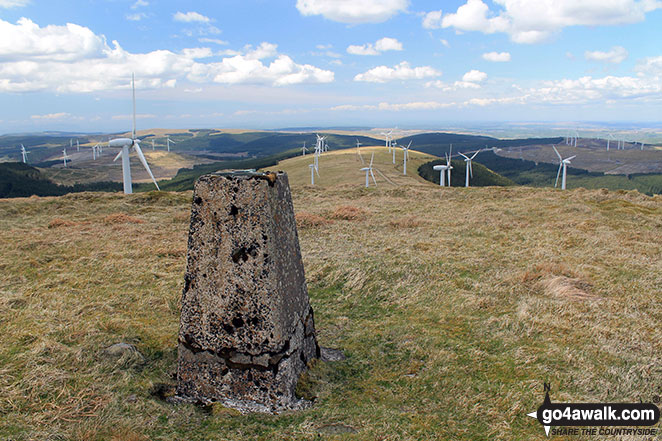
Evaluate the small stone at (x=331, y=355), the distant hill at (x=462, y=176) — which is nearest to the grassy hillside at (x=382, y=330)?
the small stone at (x=331, y=355)

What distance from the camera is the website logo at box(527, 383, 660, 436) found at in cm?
540

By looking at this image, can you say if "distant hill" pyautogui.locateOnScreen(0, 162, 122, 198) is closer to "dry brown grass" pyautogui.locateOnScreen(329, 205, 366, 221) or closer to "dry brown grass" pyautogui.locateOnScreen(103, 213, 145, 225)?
"dry brown grass" pyautogui.locateOnScreen(103, 213, 145, 225)

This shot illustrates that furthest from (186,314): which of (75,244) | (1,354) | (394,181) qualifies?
(394,181)

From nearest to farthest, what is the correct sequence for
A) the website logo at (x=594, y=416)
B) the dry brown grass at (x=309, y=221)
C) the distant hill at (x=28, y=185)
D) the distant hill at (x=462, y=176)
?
the website logo at (x=594, y=416), the dry brown grass at (x=309, y=221), the distant hill at (x=462, y=176), the distant hill at (x=28, y=185)

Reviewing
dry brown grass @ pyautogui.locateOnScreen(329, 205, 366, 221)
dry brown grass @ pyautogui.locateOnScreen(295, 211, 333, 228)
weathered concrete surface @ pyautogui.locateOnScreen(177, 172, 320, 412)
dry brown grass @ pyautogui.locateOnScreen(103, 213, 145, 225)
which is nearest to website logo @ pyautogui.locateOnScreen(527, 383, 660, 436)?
weathered concrete surface @ pyautogui.locateOnScreen(177, 172, 320, 412)

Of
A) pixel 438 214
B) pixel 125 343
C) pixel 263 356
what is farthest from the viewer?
pixel 438 214

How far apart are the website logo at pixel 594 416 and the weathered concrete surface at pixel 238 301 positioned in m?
3.46

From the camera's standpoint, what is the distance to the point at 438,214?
23.5m

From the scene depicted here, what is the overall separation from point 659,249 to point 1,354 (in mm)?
18631

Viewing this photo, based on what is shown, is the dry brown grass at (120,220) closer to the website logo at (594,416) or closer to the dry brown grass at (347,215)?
the dry brown grass at (347,215)

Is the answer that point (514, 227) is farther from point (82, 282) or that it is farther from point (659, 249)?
point (82, 282)

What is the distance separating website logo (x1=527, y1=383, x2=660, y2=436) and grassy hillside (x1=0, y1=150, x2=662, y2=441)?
0.20 m

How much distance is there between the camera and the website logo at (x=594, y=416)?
5398mm

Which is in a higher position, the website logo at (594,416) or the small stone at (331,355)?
the website logo at (594,416)
